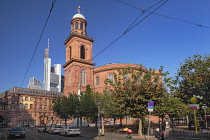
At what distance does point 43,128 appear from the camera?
35688 millimetres

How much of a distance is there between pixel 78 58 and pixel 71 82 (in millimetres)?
7805

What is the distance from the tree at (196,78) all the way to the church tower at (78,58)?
34876 mm

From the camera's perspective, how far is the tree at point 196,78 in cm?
2358

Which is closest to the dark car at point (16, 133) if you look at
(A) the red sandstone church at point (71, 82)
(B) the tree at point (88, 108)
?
(B) the tree at point (88, 108)

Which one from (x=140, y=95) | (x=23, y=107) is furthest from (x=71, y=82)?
(x=140, y=95)

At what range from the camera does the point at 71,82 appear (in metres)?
59.2

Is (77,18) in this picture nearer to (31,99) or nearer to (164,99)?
(31,99)

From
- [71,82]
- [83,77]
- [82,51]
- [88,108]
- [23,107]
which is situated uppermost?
[82,51]

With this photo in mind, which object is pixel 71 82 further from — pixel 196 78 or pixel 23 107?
pixel 196 78

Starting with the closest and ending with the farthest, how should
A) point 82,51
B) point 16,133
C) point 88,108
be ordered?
point 16,133, point 88,108, point 82,51

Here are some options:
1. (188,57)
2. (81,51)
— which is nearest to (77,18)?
(81,51)

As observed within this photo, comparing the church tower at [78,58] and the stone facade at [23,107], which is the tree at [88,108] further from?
the stone facade at [23,107]

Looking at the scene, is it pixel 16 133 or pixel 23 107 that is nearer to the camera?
pixel 16 133

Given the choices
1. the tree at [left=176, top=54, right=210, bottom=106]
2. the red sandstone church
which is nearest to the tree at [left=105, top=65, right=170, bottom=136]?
the tree at [left=176, top=54, right=210, bottom=106]
